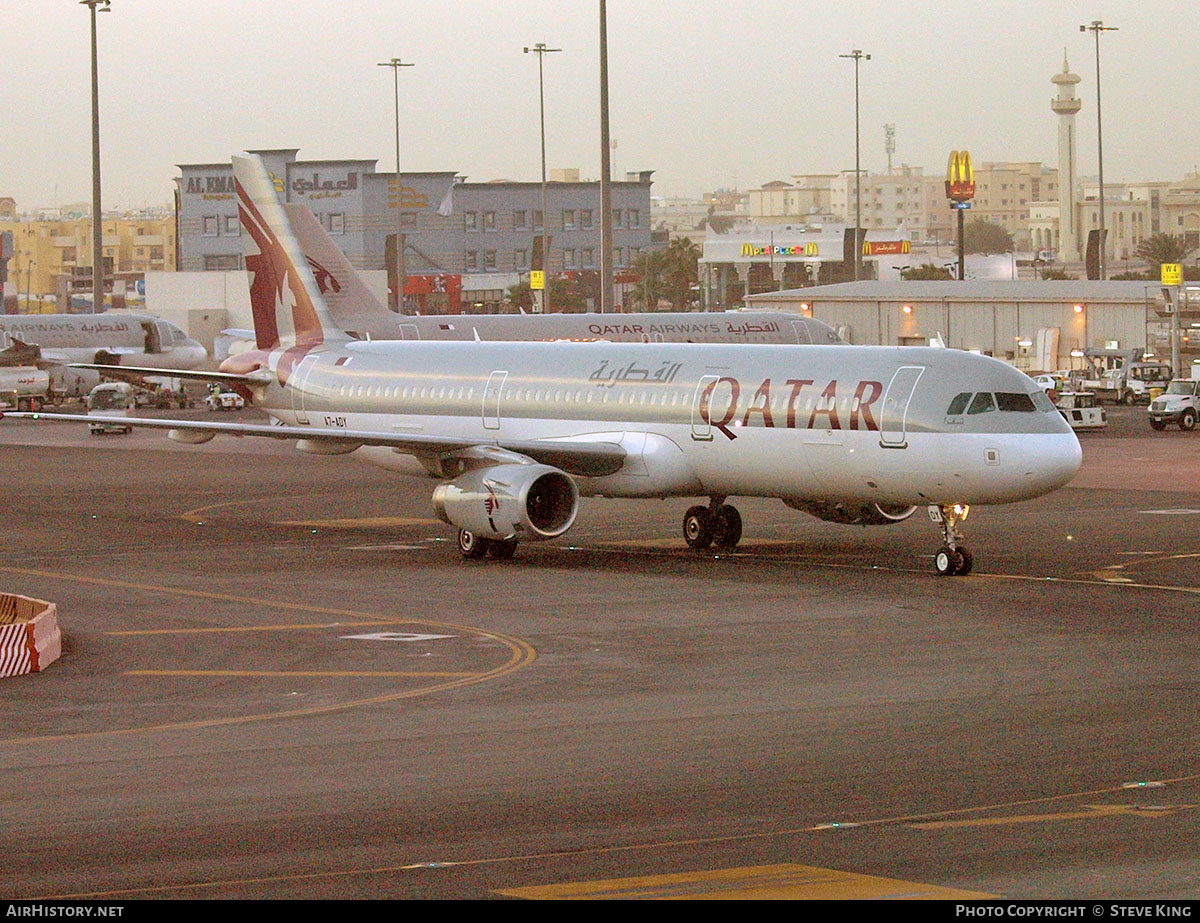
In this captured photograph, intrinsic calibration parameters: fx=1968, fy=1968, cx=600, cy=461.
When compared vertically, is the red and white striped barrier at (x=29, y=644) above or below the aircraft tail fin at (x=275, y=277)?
below

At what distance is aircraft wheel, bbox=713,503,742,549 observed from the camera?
38.9m

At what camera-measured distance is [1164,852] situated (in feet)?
47.1

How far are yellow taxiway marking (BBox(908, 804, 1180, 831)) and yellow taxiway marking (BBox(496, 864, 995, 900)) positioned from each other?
201 centimetres

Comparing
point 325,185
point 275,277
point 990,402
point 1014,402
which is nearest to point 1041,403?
point 1014,402

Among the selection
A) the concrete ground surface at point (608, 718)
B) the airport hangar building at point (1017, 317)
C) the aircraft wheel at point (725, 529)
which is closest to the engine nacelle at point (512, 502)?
the concrete ground surface at point (608, 718)

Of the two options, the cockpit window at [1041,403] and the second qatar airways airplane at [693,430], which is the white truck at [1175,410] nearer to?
the second qatar airways airplane at [693,430]

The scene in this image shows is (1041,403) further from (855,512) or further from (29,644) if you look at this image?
(29,644)

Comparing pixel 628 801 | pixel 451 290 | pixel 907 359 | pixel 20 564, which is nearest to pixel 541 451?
pixel 907 359

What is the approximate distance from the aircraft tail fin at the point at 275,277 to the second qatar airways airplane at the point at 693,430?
3.89 meters

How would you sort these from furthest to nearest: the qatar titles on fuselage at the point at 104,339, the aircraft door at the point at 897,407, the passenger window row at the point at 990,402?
1. the qatar titles on fuselage at the point at 104,339
2. the aircraft door at the point at 897,407
3. the passenger window row at the point at 990,402

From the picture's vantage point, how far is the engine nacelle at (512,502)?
3550 cm

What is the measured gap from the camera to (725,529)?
1532 inches

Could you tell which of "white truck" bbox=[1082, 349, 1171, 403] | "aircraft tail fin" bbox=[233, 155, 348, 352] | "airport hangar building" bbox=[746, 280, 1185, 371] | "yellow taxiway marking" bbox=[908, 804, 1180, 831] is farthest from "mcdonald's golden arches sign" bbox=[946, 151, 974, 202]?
"yellow taxiway marking" bbox=[908, 804, 1180, 831]

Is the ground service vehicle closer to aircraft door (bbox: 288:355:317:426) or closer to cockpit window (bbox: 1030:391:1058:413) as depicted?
aircraft door (bbox: 288:355:317:426)
